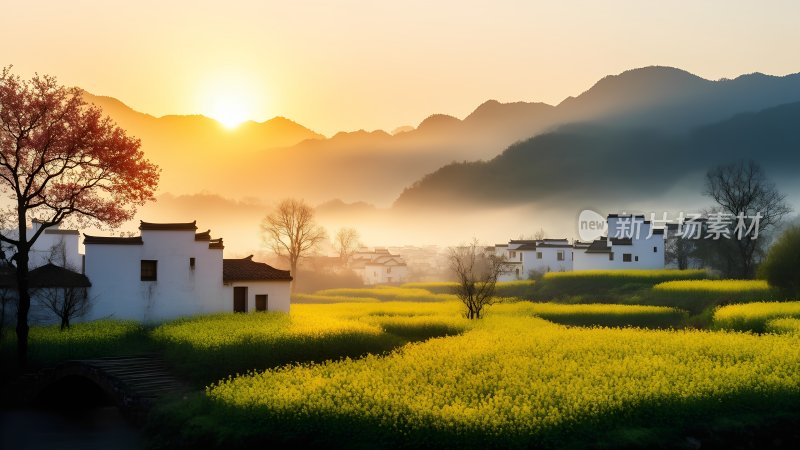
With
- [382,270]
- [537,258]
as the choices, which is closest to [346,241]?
[382,270]

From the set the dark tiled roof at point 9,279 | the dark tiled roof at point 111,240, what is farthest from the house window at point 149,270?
the dark tiled roof at point 9,279

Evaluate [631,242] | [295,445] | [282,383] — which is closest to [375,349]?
[282,383]

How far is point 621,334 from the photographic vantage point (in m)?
36.4

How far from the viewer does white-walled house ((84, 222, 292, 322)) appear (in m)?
41.0

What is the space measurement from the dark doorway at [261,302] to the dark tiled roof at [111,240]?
7936 millimetres

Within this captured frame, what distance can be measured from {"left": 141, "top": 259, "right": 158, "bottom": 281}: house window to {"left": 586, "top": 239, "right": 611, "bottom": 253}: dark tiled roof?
199ft

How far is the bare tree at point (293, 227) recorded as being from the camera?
89.0 meters

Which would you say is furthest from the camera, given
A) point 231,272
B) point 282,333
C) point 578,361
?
point 231,272

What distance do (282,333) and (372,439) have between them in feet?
47.8

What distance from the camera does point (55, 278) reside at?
3925 centimetres

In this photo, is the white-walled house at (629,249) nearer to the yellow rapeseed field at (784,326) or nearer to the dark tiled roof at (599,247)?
the dark tiled roof at (599,247)

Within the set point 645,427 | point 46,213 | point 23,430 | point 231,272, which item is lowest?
point 23,430

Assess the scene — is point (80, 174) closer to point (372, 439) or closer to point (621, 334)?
point (372, 439)

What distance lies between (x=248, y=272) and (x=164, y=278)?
219 inches
